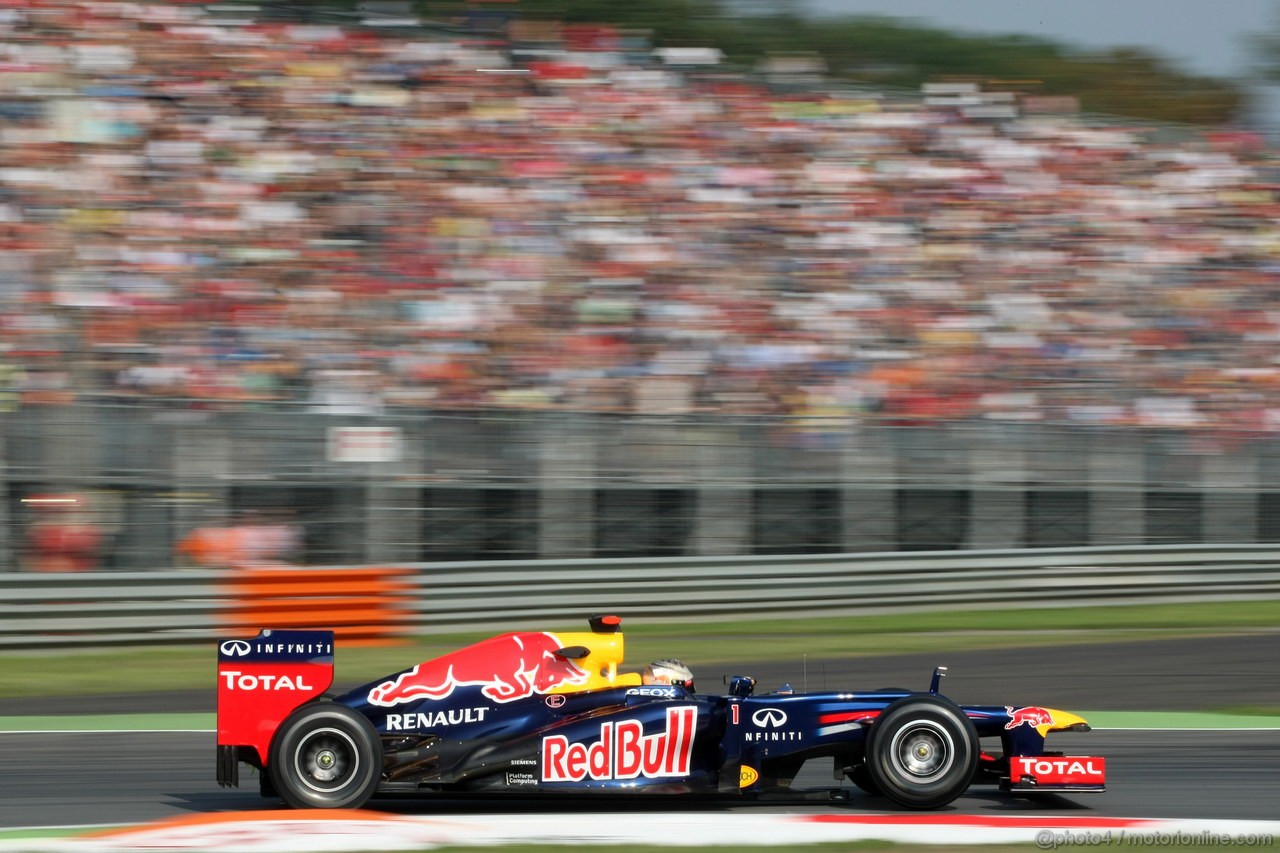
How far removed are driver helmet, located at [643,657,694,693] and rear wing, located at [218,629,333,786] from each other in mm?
1412

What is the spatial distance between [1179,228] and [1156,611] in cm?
580

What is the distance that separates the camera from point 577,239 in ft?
49.0

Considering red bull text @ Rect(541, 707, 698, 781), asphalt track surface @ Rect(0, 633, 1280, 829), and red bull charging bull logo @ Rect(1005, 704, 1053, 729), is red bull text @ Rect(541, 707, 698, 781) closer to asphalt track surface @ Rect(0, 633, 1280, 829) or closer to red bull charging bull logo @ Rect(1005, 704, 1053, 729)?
asphalt track surface @ Rect(0, 633, 1280, 829)

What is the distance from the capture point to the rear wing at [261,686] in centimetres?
638

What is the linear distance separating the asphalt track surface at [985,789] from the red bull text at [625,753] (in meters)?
0.43

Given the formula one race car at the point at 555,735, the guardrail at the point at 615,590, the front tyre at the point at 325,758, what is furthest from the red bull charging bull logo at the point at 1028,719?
the guardrail at the point at 615,590

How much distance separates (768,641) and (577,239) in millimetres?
4806

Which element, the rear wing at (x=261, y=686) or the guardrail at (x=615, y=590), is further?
the guardrail at (x=615, y=590)

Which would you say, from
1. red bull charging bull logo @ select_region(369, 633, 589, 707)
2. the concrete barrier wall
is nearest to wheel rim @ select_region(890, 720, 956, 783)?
red bull charging bull logo @ select_region(369, 633, 589, 707)

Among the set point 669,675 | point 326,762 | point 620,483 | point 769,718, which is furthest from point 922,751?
point 620,483

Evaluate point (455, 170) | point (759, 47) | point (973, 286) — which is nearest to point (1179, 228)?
point (973, 286)

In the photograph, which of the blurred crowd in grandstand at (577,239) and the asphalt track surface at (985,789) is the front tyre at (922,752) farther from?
the blurred crowd in grandstand at (577,239)

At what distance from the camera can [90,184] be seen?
13.7m

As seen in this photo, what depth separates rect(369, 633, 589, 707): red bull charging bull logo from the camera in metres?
6.51
